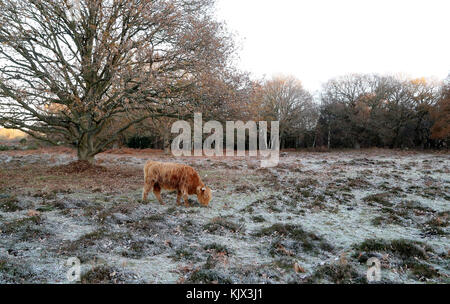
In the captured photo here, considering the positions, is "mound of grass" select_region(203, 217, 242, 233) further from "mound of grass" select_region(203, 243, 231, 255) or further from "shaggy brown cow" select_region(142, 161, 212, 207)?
"shaggy brown cow" select_region(142, 161, 212, 207)

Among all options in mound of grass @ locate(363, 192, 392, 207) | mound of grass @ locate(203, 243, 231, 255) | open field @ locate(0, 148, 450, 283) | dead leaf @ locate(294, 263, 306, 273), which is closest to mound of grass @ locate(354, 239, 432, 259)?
open field @ locate(0, 148, 450, 283)

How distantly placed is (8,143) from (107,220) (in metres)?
44.8

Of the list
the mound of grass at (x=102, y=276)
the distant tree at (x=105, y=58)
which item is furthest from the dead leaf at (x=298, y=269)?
the distant tree at (x=105, y=58)

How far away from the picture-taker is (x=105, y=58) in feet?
50.1

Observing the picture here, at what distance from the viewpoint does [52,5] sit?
14.3 m

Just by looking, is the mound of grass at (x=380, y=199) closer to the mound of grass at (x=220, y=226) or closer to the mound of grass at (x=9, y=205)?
the mound of grass at (x=220, y=226)

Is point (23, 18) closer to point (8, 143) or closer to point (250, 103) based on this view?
point (250, 103)

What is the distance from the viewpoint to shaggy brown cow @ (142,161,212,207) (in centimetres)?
1026

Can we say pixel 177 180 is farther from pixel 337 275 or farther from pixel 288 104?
pixel 288 104

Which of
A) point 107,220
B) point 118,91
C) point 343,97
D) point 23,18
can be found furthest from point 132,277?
point 343,97

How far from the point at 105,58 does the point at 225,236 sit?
42.2 feet

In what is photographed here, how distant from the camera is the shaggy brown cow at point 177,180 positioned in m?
10.3

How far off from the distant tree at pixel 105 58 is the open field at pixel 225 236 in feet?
16.3
